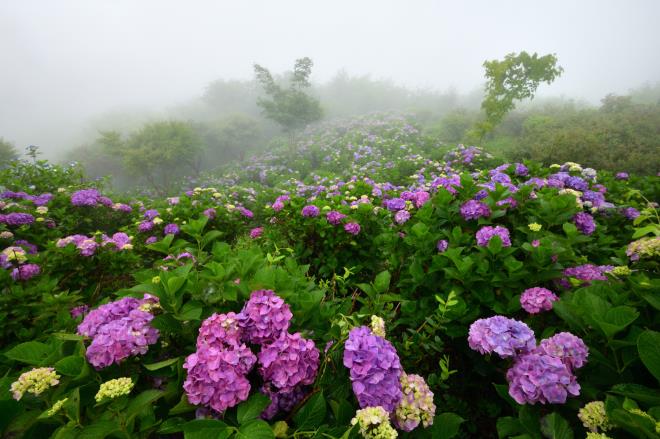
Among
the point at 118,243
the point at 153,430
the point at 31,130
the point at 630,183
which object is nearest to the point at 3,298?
the point at 118,243

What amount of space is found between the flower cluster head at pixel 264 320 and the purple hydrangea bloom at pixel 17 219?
442 cm

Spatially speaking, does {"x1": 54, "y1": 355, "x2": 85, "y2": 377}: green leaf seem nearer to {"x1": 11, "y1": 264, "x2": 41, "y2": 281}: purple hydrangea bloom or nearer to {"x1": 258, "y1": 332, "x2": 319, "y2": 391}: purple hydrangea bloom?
{"x1": 258, "y1": 332, "x2": 319, "y2": 391}: purple hydrangea bloom

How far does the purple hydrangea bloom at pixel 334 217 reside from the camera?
3.57m

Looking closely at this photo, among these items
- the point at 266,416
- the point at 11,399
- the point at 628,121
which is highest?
the point at 11,399

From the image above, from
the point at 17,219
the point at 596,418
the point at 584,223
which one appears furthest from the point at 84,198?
the point at 584,223

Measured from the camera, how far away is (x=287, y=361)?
43.0 inches

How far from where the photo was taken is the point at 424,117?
2734cm

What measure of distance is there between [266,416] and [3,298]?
7.28ft

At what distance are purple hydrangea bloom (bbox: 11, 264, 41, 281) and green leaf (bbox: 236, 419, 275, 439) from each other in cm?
267

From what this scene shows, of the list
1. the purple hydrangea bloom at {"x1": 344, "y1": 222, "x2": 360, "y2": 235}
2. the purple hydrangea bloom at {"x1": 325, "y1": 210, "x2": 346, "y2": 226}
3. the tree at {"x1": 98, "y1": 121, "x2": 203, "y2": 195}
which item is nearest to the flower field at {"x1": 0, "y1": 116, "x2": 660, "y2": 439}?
the purple hydrangea bloom at {"x1": 344, "y1": 222, "x2": 360, "y2": 235}

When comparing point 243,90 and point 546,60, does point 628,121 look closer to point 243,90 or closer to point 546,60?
point 546,60

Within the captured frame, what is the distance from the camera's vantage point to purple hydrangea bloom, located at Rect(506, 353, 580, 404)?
45.2 inches

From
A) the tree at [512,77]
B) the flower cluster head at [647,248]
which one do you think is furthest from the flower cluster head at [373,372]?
the tree at [512,77]

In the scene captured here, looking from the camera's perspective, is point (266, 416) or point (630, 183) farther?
point (630, 183)
